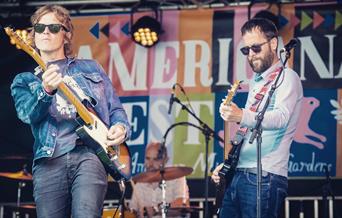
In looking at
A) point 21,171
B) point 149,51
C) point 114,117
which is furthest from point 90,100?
point 149,51

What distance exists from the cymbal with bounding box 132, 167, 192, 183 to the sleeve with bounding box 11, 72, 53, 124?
3884mm

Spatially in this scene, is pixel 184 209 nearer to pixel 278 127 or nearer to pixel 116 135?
pixel 278 127

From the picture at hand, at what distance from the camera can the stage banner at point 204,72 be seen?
8914 mm

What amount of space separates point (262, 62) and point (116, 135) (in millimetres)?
1536

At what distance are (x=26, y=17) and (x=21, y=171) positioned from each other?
224cm

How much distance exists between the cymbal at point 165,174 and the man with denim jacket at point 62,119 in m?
3.54

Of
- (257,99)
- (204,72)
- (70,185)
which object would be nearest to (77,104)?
(70,185)

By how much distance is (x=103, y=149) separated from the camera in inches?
181

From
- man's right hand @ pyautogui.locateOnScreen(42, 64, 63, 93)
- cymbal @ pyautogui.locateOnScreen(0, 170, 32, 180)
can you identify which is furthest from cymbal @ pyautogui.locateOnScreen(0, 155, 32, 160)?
man's right hand @ pyautogui.locateOnScreen(42, 64, 63, 93)

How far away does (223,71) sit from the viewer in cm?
927

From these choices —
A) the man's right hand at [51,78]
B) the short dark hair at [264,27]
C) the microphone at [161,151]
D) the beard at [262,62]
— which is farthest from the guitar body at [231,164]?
the microphone at [161,151]

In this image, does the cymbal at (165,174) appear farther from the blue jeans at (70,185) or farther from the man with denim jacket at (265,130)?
the blue jeans at (70,185)

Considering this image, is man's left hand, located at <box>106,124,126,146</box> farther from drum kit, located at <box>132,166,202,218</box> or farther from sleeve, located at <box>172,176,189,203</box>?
sleeve, located at <box>172,176,189,203</box>

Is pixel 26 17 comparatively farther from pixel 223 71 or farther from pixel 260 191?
pixel 260 191
